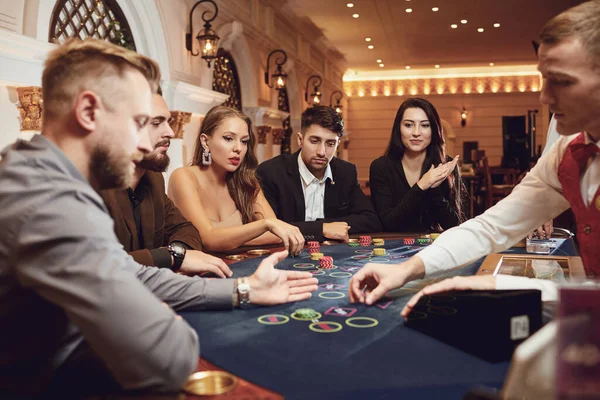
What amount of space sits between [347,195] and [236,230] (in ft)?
4.34

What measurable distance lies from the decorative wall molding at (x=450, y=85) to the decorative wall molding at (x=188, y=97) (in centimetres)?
1207

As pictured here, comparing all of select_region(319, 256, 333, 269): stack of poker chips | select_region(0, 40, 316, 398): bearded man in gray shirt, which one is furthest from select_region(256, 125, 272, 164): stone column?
select_region(0, 40, 316, 398): bearded man in gray shirt

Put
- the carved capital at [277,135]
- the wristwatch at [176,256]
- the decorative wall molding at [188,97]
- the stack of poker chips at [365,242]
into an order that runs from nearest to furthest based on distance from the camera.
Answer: the wristwatch at [176,256], the stack of poker chips at [365,242], the decorative wall molding at [188,97], the carved capital at [277,135]

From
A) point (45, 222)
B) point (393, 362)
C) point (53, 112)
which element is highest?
point (53, 112)

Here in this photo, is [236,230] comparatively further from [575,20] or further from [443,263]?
[575,20]

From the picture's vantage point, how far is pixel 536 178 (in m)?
1.88

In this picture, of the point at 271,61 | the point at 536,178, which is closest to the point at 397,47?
the point at 271,61

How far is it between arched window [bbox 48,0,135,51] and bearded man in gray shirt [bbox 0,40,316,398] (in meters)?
3.65

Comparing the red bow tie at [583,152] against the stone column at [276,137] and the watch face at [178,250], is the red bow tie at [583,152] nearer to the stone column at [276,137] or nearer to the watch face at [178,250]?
the watch face at [178,250]

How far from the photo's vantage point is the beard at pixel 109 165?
1206 millimetres

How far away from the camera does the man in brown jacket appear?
212 cm

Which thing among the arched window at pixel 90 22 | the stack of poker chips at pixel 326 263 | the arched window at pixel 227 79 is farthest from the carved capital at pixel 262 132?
the stack of poker chips at pixel 326 263

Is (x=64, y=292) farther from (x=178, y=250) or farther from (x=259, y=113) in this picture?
(x=259, y=113)

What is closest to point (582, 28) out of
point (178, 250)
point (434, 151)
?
point (178, 250)
